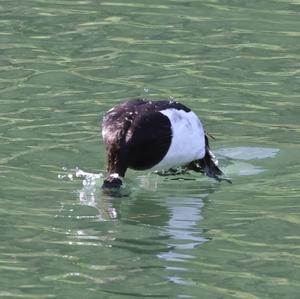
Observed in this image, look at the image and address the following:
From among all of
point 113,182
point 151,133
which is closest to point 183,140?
point 151,133

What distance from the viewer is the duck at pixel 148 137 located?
32.3 ft

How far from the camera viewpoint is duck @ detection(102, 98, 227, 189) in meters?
9.86

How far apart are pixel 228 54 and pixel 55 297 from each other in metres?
6.67

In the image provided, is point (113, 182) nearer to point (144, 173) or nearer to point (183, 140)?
point (183, 140)

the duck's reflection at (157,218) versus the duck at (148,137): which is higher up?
the duck at (148,137)

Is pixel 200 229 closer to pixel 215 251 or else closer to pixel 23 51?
pixel 215 251

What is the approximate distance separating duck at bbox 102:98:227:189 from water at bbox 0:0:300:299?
0.25 metres

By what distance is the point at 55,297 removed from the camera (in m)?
7.87

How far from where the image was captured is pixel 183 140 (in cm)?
1009

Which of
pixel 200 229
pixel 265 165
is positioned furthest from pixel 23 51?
pixel 200 229

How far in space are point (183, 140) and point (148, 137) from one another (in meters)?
0.33

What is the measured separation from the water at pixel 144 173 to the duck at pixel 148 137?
25cm

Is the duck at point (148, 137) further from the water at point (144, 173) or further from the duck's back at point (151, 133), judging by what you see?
the water at point (144, 173)

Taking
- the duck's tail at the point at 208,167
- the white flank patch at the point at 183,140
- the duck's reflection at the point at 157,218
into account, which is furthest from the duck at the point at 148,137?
the duck's tail at the point at 208,167
